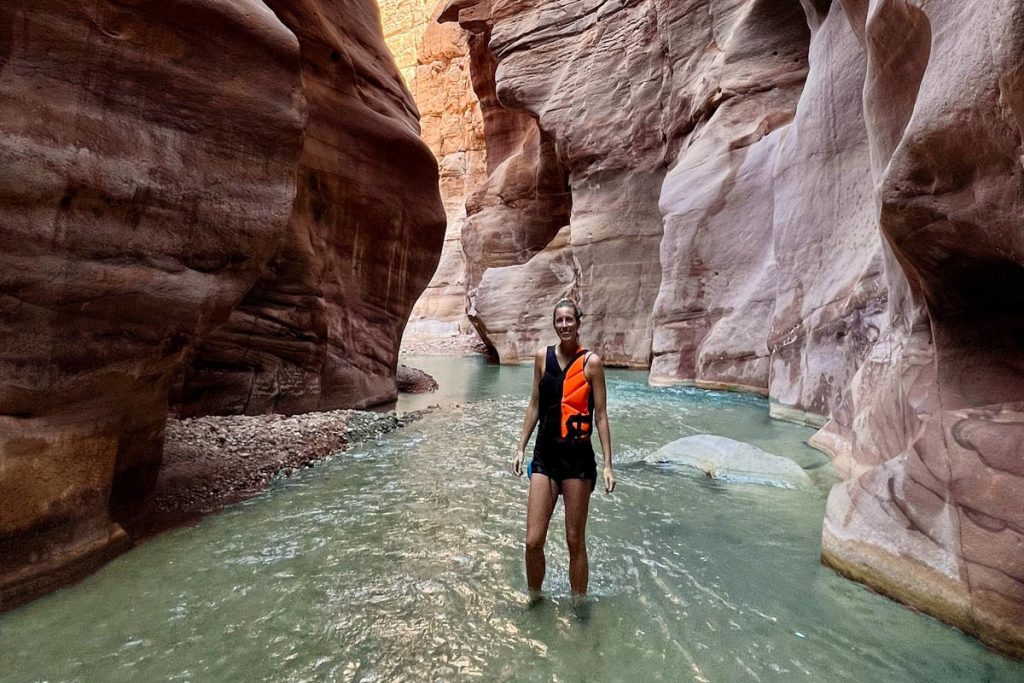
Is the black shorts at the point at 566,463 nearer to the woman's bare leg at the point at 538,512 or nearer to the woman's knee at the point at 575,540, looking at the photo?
the woman's bare leg at the point at 538,512

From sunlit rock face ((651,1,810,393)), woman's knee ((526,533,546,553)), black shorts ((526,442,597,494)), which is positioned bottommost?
woman's knee ((526,533,546,553))

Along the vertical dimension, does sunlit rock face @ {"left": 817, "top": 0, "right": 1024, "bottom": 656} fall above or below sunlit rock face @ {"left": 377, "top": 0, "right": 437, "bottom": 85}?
below

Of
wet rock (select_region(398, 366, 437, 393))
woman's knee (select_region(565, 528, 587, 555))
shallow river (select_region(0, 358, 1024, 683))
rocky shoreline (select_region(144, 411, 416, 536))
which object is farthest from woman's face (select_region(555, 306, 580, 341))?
wet rock (select_region(398, 366, 437, 393))

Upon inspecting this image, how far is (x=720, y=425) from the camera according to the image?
8867 millimetres

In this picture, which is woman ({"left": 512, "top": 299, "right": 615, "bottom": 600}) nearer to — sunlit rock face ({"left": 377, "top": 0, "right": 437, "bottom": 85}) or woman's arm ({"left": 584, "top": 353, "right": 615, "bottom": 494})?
woman's arm ({"left": 584, "top": 353, "right": 615, "bottom": 494})

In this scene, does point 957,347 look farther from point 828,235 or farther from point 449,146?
point 449,146

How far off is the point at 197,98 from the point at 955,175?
16.7 ft

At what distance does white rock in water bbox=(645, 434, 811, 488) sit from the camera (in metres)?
5.46

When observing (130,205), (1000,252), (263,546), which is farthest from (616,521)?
(130,205)

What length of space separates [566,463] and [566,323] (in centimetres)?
Result: 79

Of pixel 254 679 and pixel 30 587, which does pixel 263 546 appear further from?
pixel 254 679

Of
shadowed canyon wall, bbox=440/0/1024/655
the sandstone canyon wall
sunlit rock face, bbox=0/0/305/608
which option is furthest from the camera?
the sandstone canyon wall

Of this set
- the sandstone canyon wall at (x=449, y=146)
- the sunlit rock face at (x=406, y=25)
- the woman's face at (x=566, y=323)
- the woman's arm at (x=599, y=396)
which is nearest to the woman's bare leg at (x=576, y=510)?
the woman's arm at (x=599, y=396)

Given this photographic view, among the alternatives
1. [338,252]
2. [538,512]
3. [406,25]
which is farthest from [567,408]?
[406,25]
